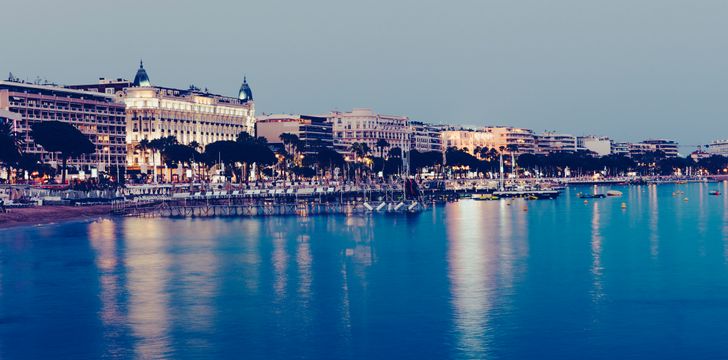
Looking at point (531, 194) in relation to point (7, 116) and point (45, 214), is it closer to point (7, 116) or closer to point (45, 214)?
point (7, 116)

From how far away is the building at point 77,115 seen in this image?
167 metres

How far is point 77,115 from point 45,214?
78261 millimetres

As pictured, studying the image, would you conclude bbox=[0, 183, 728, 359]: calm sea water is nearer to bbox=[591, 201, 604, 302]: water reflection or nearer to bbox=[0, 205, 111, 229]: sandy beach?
bbox=[591, 201, 604, 302]: water reflection

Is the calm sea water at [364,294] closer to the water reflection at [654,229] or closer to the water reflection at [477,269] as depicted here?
the water reflection at [477,269]

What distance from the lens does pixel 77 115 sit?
182 m

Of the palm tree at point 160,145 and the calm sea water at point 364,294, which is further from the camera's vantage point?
the palm tree at point 160,145

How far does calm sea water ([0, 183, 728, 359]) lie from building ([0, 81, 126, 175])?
3056 inches

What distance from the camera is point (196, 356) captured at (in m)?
38.2

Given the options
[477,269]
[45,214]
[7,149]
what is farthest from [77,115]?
[477,269]

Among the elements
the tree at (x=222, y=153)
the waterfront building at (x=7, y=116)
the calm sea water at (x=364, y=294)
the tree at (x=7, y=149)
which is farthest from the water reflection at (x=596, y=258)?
the waterfront building at (x=7, y=116)

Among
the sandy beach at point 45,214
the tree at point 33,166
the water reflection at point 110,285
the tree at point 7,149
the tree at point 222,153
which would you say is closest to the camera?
the water reflection at point 110,285

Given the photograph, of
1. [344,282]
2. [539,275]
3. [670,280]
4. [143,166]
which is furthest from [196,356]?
[143,166]

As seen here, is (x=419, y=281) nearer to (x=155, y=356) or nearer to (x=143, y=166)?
(x=155, y=356)

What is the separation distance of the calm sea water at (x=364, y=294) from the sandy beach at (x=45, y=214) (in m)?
6.72
